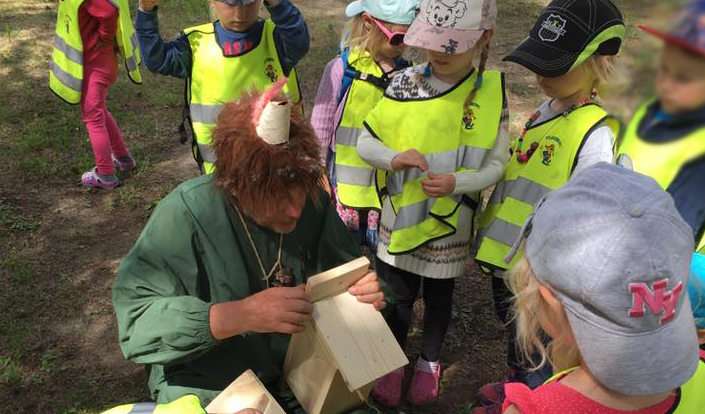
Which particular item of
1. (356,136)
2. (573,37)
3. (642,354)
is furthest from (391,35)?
(642,354)

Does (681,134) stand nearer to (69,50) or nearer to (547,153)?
(547,153)

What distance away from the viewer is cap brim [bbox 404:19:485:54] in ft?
6.84

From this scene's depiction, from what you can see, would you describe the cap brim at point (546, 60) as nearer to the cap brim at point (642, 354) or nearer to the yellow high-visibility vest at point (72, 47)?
the cap brim at point (642, 354)

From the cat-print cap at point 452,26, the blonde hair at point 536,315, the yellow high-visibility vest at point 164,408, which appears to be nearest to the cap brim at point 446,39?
the cat-print cap at point 452,26

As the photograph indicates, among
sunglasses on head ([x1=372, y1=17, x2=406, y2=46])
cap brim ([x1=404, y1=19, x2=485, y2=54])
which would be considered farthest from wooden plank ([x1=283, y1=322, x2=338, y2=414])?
sunglasses on head ([x1=372, y1=17, x2=406, y2=46])

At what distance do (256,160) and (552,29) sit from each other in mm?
1155

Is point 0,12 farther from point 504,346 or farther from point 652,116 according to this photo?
point 652,116

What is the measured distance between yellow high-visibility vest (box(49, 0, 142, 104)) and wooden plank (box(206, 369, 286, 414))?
2.84m

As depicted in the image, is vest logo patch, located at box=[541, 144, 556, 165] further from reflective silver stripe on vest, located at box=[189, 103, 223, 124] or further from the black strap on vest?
reflective silver stripe on vest, located at box=[189, 103, 223, 124]

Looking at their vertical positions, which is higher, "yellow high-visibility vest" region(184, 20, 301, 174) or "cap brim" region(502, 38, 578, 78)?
"cap brim" region(502, 38, 578, 78)

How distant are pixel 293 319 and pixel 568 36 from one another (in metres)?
1.30

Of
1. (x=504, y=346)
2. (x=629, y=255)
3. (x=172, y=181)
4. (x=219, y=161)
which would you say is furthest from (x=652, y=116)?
(x=172, y=181)

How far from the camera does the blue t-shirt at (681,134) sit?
550 mm

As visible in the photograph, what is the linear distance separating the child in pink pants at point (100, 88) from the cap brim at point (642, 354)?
138 inches
